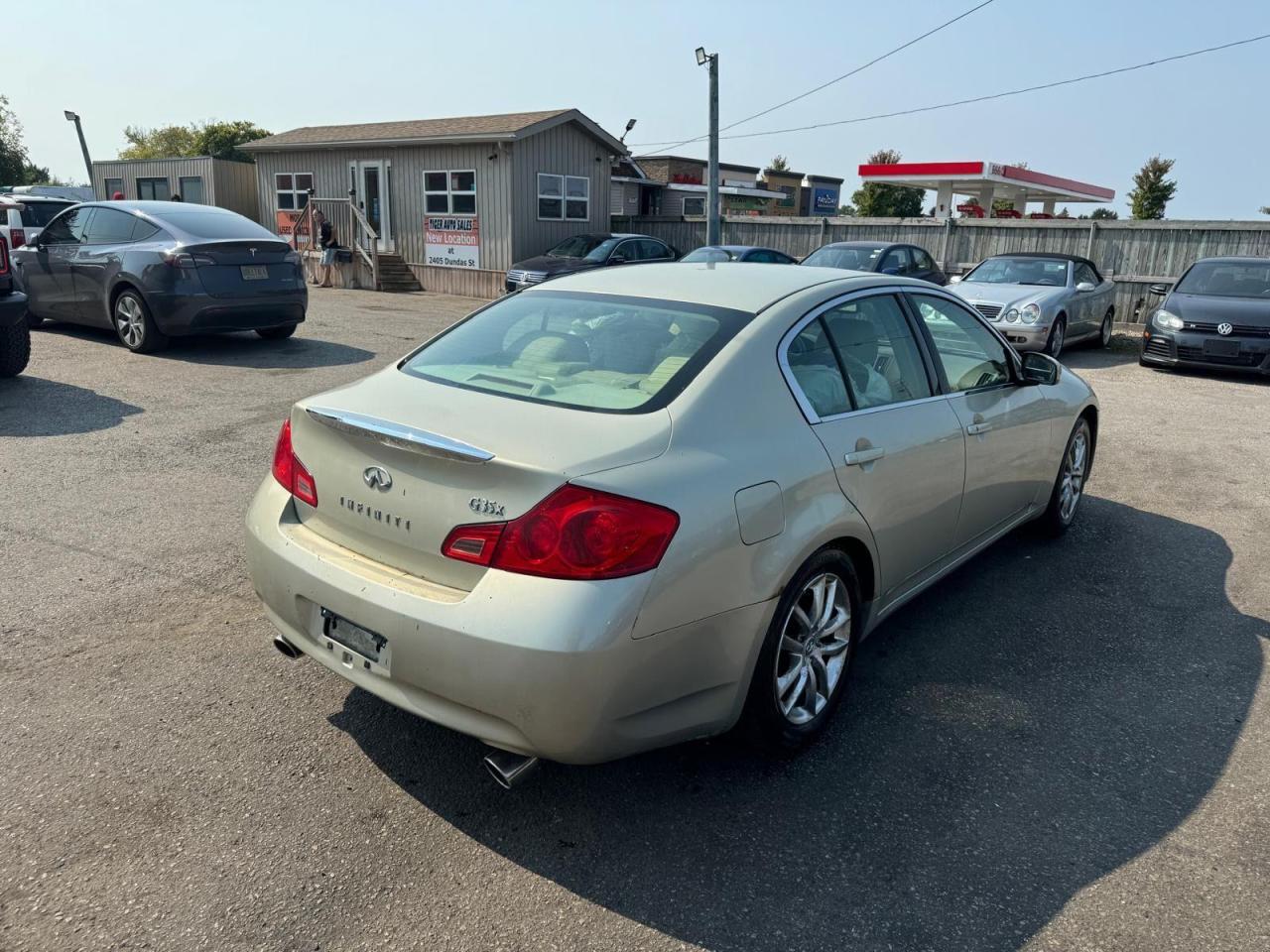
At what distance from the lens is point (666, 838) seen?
9.28ft

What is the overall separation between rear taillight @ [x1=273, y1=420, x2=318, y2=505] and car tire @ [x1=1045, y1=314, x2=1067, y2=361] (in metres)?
11.4

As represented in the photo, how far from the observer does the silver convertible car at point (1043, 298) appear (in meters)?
12.5

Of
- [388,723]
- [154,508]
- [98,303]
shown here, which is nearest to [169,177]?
[98,303]

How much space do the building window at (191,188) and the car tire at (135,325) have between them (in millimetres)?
22571

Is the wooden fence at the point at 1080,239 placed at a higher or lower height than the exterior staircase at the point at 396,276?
higher

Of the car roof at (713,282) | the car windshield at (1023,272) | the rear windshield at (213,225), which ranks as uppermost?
the rear windshield at (213,225)

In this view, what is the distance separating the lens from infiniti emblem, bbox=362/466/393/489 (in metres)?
2.87

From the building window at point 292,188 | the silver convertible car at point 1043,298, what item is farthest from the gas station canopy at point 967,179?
the building window at point 292,188

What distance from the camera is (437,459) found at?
275 cm

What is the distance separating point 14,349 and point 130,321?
210cm

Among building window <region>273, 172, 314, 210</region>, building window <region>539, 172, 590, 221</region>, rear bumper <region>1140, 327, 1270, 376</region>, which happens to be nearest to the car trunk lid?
rear bumper <region>1140, 327, 1270, 376</region>

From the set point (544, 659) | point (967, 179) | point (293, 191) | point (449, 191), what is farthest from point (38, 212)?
point (967, 179)

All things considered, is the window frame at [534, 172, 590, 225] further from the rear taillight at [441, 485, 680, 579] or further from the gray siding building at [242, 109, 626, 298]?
the rear taillight at [441, 485, 680, 579]

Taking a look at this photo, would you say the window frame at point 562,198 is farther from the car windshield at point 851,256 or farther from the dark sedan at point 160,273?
the dark sedan at point 160,273
